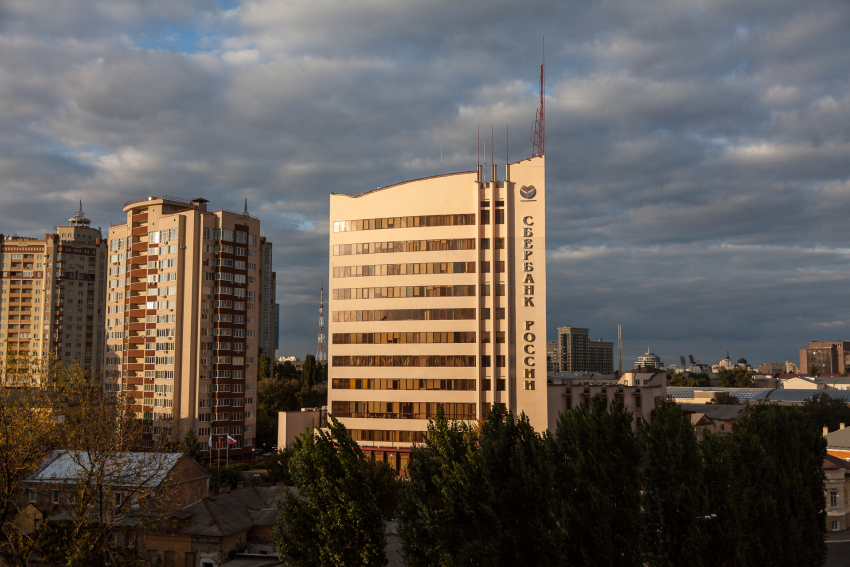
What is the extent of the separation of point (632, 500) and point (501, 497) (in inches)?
295

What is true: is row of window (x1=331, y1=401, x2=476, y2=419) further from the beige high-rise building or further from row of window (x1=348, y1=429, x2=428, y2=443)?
row of window (x1=348, y1=429, x2=428, y2=443)

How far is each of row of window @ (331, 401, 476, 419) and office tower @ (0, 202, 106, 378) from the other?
10972cm

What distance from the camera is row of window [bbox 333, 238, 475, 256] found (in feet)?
289

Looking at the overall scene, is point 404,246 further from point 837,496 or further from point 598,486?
point 837,496

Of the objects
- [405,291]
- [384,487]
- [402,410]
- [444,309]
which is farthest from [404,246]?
[384,487]

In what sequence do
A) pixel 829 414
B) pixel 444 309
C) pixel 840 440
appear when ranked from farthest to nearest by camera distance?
1. pixel 829 414
2. pixel 840 440
3. pixel 444 309

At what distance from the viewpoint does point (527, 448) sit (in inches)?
1500

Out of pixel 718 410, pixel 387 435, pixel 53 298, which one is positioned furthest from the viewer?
pixel 53 298

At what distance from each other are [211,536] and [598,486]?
3295 cm

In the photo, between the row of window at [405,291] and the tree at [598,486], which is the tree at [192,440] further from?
the tree at [598,486]

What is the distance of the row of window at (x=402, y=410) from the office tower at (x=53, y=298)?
10972 centimetres

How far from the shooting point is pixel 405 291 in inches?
3516

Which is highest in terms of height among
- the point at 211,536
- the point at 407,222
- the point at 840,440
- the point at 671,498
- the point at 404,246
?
the point at 407,222

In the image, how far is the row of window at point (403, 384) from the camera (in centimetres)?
8638
